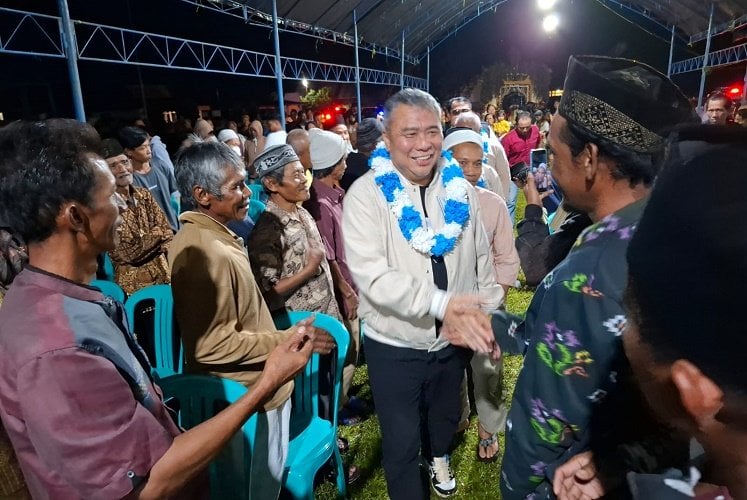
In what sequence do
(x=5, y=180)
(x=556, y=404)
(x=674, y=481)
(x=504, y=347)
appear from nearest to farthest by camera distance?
1. (x=674, y=481)
2. (x=5, y=180)
3. (x=556, y=404)
4. (x=504, y=347)

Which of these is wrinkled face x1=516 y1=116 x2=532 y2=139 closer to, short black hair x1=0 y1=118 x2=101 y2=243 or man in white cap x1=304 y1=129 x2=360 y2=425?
man in white cap x1=304 y1=129 x2=360 y2=425

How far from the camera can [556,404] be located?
1.23 metres

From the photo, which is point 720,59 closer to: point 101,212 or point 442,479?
point 442,479

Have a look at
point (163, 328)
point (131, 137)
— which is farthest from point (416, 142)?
point (131, 137)

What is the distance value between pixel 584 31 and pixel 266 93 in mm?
18402

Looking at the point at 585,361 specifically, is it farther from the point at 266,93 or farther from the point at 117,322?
the point at 266,93

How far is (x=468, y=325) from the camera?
1.83m

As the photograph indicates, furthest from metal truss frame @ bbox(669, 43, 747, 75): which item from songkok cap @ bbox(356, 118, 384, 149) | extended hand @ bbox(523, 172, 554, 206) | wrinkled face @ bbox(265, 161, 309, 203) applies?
wrinkled face @ bbox(265, 161, 309, 203)

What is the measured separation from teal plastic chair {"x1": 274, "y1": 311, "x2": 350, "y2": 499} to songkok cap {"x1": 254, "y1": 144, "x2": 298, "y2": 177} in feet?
3.19

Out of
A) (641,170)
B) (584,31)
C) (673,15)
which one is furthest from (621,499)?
(584,31)

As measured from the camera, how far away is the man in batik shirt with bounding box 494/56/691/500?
3.71ft

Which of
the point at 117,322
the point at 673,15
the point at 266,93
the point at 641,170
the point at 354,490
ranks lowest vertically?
the point at 354,490

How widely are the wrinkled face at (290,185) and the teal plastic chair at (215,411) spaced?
49.7 inches

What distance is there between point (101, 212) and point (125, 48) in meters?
9.73
